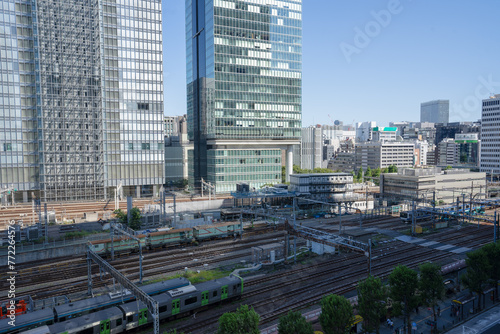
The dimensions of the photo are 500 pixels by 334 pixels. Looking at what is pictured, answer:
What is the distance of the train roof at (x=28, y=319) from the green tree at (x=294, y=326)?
53.6ft

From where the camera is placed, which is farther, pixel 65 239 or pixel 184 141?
pixel 184 141

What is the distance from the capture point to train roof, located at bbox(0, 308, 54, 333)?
948 inches

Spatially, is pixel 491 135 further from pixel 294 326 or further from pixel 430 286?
pixel 294 326

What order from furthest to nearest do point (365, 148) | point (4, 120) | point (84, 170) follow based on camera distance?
point (365, 148)
point (84, 170)
point (4, 120)

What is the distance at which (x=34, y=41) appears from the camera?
80.4m

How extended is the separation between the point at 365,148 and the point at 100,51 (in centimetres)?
14501

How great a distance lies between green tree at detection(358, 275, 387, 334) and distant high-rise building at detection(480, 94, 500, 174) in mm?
156873

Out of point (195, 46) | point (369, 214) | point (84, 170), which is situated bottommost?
point (369, 214)

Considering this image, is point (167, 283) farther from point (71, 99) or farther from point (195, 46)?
point (195, 46)

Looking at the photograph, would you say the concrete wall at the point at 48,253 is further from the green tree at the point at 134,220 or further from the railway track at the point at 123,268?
the green tree at the point at 134,220

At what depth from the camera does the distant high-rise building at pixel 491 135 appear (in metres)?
152

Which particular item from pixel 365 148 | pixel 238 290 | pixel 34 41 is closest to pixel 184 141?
pixel 34 41

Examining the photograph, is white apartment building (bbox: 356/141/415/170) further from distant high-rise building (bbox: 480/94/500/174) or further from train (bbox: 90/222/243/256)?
train (bbox: 90/222/243/256)

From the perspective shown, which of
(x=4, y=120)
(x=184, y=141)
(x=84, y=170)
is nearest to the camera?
(x=4, y=120)
